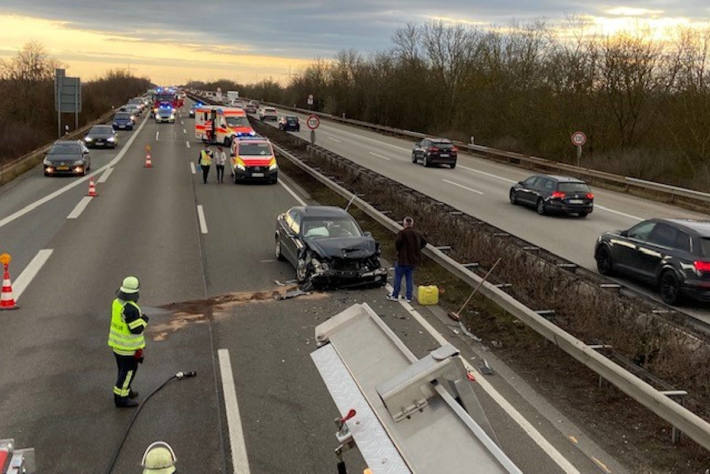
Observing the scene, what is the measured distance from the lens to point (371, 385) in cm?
263

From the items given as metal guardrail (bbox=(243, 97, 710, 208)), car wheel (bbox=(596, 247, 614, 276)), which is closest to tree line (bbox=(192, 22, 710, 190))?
metal guardrail (bbox=(243, 97, 710, 208))

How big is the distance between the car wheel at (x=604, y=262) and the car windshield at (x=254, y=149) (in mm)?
17584

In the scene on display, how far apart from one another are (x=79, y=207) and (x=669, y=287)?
18.5 meters

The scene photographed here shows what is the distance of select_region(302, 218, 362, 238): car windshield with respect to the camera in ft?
46.8

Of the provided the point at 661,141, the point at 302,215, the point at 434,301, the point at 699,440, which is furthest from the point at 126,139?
the point at 699,440

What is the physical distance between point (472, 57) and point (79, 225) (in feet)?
180

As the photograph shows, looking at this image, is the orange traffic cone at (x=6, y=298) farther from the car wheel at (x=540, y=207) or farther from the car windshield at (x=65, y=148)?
the car windshield at (x=65, y=148)

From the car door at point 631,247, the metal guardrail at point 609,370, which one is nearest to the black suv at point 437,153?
the car door at point 631,247

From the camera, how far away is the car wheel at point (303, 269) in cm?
1344

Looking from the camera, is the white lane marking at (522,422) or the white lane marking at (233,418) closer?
the white lane marking at (233,418)

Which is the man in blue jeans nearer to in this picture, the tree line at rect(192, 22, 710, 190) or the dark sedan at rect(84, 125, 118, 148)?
the tree line at rect(192, 22, 710, 190)

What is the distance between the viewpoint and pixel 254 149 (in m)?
29.9

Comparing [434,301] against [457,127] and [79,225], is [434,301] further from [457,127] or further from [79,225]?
[457,127]

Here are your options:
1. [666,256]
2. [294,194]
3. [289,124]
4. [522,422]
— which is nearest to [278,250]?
[666,256]
